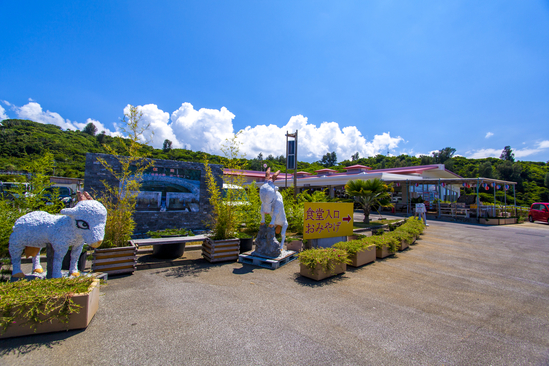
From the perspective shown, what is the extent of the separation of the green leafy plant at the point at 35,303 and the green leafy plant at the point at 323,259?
3.13m

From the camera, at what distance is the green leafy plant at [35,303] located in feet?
7.87

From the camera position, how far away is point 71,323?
8.61ft

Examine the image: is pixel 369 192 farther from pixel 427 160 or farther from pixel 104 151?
pixel 427 160

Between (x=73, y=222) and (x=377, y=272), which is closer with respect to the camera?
(x=73, y=222)

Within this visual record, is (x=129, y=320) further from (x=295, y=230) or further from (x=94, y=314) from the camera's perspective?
(x=295, y=230)

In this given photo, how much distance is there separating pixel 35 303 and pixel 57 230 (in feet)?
3.93

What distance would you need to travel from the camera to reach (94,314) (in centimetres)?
297

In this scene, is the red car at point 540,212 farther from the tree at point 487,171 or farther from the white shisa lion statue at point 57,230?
the white shisa lion statue at point 57,230

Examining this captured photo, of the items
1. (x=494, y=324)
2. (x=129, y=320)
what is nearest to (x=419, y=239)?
(x=494, y=324)

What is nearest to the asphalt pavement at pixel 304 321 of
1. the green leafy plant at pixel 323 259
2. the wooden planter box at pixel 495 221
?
the green leafy plant at pixel 323 259

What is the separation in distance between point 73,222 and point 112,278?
4.54 ft

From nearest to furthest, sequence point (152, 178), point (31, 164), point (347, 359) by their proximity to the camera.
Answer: point (347, 359), point (31, 164), point (152, 178)

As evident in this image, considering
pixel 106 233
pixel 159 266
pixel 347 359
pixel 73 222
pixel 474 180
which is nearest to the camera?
pixel 347 359

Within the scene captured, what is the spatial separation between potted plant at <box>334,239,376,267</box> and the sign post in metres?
0.77
